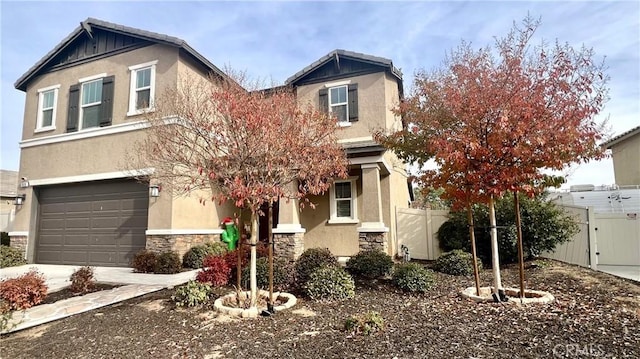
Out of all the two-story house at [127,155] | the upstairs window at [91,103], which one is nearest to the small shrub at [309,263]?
the two-story house at [127,155]

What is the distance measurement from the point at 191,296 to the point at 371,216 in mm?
5579

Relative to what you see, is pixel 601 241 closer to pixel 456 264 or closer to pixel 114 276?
pixel 456 264

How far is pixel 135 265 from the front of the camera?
10461 millimetres

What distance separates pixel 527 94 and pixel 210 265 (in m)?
7.20

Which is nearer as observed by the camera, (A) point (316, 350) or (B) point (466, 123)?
(A) point (316, 350)

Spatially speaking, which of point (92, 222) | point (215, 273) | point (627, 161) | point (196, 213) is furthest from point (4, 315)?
point (627, 161)

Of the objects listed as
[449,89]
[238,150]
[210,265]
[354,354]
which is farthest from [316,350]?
[449,89]

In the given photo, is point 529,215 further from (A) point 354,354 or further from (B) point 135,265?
(B) point 135,265

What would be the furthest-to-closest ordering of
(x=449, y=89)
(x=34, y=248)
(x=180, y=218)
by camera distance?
(x=34, y=248)
(x=180, y=218)
(x=449, y=89)

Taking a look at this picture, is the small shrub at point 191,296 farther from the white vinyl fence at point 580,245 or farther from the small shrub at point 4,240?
the small shrub at point 4,240

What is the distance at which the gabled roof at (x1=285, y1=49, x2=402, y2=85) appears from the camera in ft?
40.2

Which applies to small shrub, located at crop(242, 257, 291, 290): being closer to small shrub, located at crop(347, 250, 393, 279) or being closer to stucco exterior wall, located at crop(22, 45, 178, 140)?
small shrub, located at crop(347, 250, 393, 279)

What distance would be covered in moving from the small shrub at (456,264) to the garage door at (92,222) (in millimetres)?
9006

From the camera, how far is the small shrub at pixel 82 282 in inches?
323
